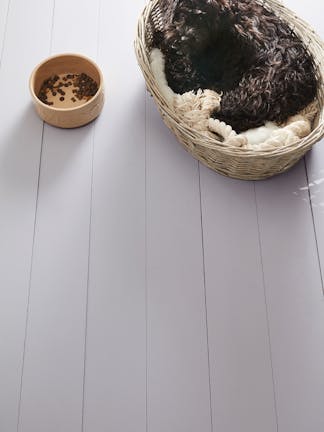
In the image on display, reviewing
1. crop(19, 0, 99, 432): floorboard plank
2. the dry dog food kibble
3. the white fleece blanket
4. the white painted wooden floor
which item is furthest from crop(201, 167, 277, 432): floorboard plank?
the dry dog food kibble

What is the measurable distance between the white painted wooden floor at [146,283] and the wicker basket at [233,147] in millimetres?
112

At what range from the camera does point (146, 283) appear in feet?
4.90

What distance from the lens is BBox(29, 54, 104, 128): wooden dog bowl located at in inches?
63.2

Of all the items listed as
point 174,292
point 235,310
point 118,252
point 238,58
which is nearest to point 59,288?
point 118,252

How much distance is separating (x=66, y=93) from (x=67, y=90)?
1cm

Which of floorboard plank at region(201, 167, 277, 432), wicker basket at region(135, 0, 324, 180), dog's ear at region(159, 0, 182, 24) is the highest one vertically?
dog's ear at region(159, 0, 182, 24)

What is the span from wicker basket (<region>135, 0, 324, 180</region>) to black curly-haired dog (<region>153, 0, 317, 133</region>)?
0.09ft

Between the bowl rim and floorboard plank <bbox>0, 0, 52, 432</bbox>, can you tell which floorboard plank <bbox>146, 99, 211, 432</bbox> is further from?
floorboard plank <bbox>0, 0, 52, 432</bbox>

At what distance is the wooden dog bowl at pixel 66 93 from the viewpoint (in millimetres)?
1606

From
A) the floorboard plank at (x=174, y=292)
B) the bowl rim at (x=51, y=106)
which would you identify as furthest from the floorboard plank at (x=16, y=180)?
the floorboard plank at (x=174, y=292)

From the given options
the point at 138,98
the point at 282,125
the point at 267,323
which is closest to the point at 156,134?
the point at 138,98

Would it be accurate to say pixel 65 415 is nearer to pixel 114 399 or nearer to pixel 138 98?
pixel 114 399

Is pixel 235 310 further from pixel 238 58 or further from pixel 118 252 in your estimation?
pixel 238 58

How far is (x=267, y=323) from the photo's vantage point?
4.77 feet
